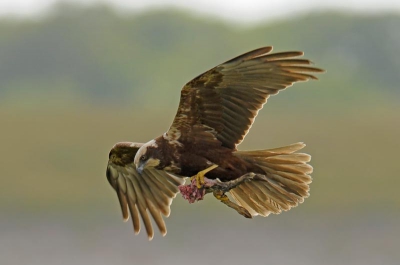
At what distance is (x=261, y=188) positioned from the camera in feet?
28.0

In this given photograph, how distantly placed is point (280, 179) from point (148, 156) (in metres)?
1.32

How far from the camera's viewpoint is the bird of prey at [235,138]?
7.87 meters

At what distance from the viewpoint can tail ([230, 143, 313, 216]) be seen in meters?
8.30

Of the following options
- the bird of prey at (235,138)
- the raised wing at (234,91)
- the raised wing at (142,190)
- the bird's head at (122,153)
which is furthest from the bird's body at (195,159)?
the raised wing at (142,190)

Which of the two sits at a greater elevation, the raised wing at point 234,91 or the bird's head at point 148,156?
the raised wing at point 234,91

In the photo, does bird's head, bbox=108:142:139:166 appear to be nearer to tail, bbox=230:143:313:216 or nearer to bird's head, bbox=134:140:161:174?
bird's head, bbox=134:140:161:174

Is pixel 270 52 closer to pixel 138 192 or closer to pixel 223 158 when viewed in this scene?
pixel 223 158

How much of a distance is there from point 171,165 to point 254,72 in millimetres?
1149

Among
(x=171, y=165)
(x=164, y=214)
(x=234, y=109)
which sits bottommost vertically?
(x=164, y=214)

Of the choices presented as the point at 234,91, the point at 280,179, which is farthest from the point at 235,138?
the point at 280,179

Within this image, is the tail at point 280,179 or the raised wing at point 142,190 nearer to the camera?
the tail at point 280,179

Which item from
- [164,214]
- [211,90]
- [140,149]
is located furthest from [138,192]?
[211,90]

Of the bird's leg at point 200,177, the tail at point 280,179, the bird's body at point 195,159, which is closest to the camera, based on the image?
the bird's leg at point 200,177

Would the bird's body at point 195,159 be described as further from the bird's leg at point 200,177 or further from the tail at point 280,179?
the tail at point 280,179
